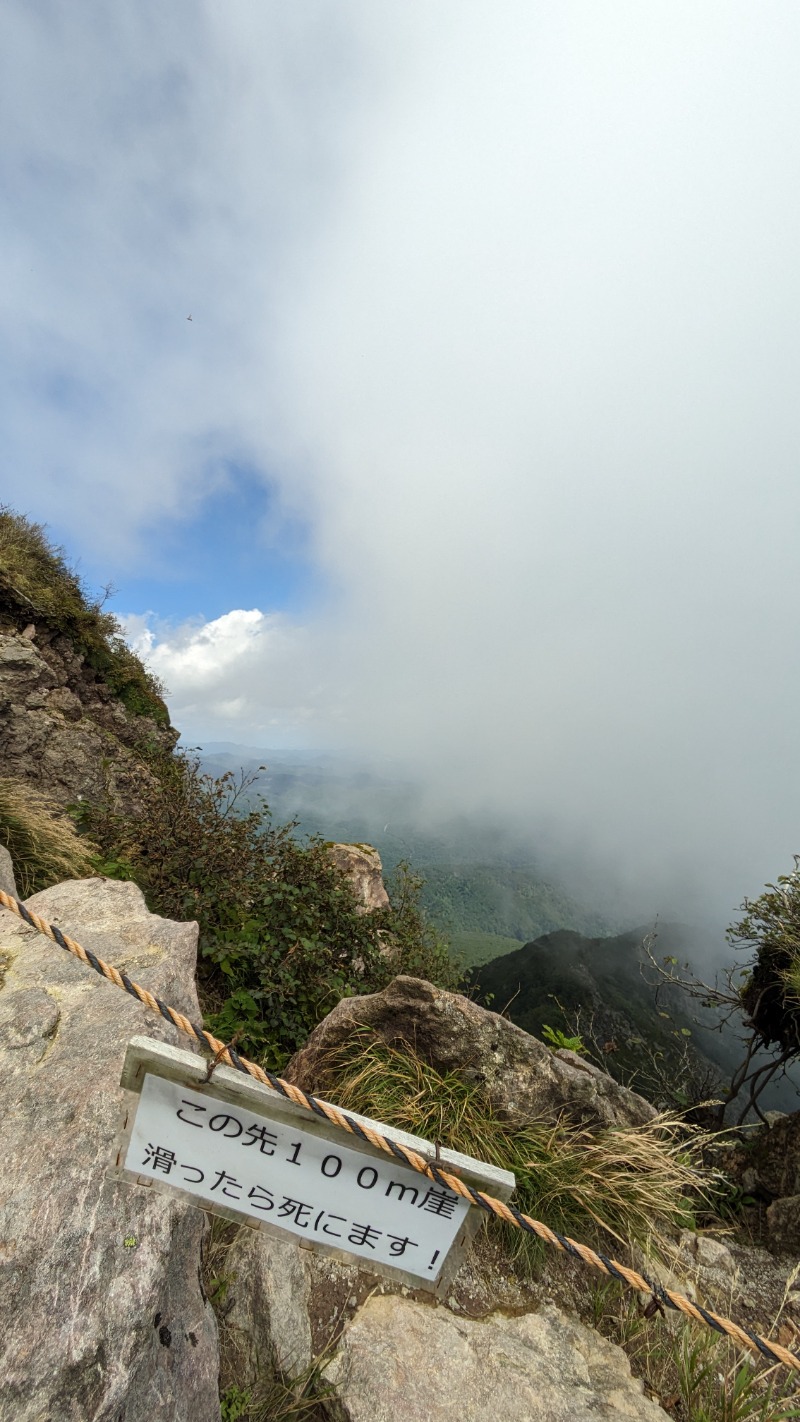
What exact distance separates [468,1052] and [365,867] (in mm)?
9875

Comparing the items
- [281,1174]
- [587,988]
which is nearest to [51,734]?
[281,1174]

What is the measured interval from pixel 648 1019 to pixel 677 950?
58.8m

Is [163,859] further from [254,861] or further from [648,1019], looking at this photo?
[648,1019]

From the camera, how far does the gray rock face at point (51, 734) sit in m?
9.05

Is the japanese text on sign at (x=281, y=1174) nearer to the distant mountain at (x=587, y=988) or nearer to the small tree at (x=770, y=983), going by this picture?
the small tree at (x=770, y=983)

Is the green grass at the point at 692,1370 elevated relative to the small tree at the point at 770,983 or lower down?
lower down

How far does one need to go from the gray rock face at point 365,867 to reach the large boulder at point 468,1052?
8291 millimetres

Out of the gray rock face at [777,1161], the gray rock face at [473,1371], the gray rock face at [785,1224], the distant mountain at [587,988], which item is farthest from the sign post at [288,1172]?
the distant mountain at [587,988]

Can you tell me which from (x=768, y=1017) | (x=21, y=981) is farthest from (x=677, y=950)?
(x=21, y=981)

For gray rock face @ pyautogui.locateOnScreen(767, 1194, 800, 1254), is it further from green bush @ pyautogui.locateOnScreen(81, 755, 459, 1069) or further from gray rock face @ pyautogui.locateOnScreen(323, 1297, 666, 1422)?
green bush @ pyautogui.locateOnScreen(81, 755, 459, 1069)

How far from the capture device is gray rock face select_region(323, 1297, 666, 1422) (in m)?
2.86

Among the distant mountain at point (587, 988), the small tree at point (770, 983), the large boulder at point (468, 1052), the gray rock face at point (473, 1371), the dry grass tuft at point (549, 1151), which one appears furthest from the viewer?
the distant mountain at point (587, 988)

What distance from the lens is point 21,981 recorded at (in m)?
3.77

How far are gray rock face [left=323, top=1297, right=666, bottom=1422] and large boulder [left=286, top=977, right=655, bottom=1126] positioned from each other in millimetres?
1299
